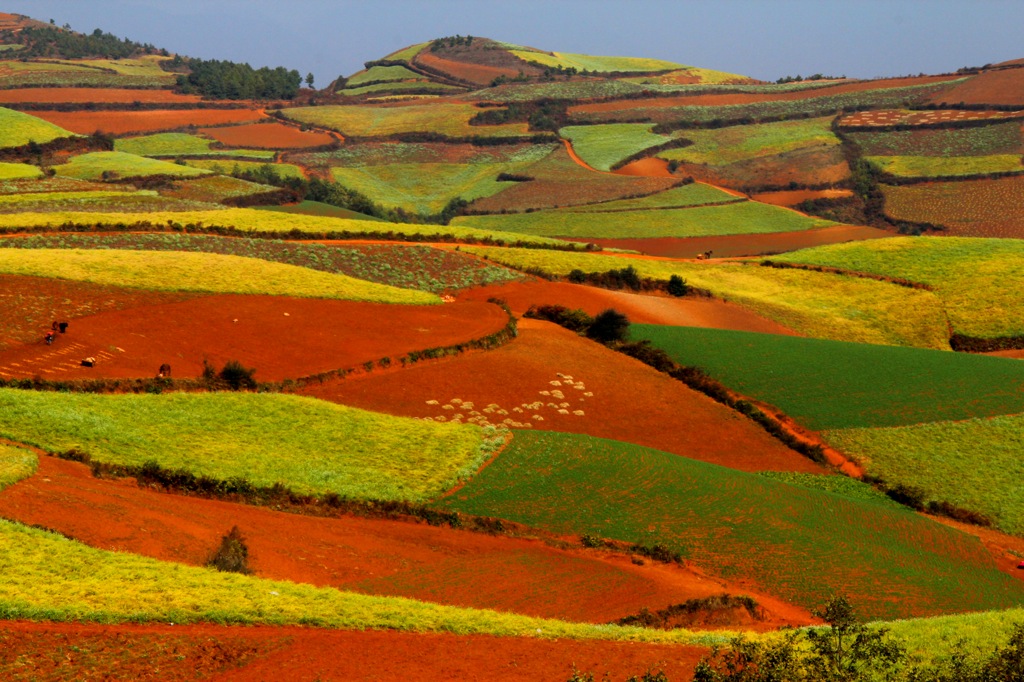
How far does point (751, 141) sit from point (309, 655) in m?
162

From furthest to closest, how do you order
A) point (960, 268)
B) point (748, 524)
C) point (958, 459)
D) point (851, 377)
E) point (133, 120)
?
point (133, 120), point (960, 268), point (851, 377), point (958, 459), point (748, 524)

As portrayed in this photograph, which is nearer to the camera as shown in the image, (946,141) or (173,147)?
(946,141)

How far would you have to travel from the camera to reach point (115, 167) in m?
123

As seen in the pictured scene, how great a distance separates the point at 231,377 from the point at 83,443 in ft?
36.1

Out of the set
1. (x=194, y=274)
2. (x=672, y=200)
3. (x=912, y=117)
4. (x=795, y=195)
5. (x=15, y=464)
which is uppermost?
(x=912, y=117)

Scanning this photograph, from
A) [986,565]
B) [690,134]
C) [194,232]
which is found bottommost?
[986,565]

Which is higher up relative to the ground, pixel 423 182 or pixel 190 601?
pixel 423 182

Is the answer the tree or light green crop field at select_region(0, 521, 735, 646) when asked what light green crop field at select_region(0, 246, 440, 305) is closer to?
the tree

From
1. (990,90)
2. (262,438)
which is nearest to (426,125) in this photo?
(990,90)

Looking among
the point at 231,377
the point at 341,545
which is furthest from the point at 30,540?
the point at 231,377

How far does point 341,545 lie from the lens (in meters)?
31.6

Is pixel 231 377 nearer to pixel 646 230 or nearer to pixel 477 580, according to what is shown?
pixel 477 580

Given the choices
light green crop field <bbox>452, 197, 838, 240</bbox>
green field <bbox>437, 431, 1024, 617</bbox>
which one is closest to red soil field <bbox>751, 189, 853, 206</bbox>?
light green crop field <bbox>452, 197, 838, 240</bbox>

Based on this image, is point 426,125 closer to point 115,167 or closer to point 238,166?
point 238,166
